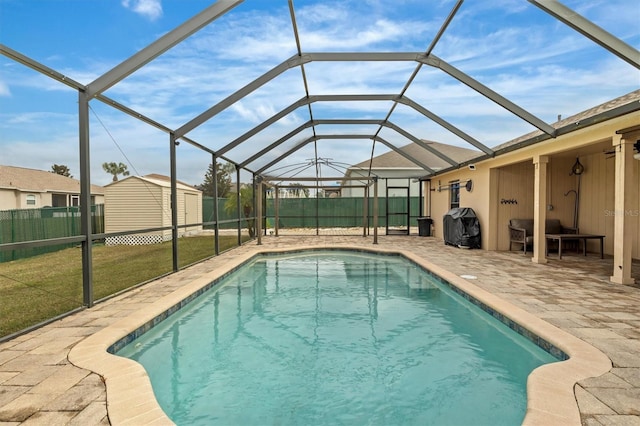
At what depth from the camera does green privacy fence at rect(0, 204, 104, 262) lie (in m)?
4.18

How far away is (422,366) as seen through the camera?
3242 millimetres

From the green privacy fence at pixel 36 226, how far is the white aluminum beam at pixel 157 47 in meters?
1.68

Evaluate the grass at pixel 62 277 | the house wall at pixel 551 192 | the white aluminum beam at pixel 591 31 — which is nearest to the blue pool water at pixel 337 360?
the grass at pixel 62 277

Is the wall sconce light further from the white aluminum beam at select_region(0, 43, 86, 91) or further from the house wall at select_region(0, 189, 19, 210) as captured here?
the house wall at select_region(0, 189, 19, 210)

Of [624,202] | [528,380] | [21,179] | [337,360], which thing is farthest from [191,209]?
[528,380]

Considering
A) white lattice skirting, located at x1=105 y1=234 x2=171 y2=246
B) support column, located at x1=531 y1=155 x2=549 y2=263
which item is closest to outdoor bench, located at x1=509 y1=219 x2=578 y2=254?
support column, located at x1=531 y1=155 x2=549 y2=263

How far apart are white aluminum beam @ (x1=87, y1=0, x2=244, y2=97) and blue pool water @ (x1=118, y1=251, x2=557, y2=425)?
2728 millimetres

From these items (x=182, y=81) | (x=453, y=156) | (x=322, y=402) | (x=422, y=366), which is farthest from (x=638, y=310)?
(x=453, y=156)

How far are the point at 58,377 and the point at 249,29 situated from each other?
4656mm

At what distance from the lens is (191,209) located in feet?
45.4

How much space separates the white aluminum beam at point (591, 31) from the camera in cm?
387

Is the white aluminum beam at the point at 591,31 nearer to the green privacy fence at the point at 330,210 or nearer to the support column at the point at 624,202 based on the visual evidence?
the support column at the point at 624,202

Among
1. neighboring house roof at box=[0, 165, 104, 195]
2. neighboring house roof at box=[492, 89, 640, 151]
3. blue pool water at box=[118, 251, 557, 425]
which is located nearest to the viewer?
blue pool water at box=[118, 251, 557, 425]

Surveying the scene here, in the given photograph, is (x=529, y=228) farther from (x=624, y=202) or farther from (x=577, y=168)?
(x=624, y=202)
